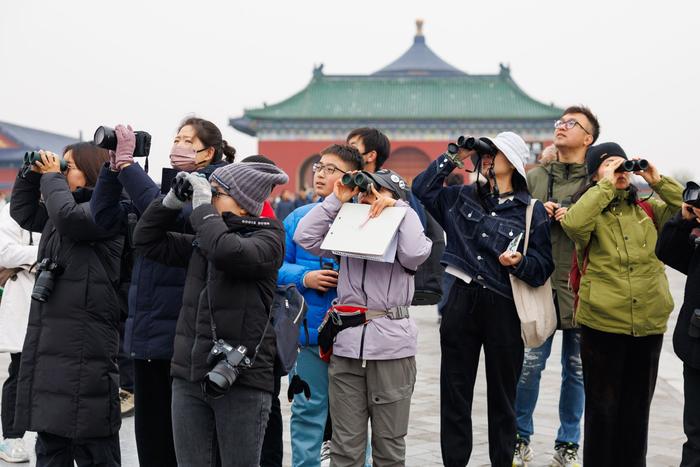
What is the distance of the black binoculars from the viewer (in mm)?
4094

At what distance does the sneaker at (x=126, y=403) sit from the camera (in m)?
6.13

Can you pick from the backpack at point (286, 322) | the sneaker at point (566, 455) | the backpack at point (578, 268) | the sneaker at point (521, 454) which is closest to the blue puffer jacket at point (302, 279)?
the backpack at point (286, 322)

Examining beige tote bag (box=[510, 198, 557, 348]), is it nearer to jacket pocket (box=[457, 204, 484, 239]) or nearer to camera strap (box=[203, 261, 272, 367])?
jacket pocket (box=[457, 204, 484, 239])

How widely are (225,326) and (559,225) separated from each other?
92.5 inches

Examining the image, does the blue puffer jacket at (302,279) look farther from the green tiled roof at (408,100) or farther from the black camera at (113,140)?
the green tiled roof at (408,100)

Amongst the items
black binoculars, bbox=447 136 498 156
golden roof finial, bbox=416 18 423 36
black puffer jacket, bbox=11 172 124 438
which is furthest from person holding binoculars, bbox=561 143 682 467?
golden roof finial, bbox=416 18 423 36

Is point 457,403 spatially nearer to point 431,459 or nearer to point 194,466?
point 431,459

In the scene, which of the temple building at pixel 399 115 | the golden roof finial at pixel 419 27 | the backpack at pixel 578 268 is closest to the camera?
the backpack at pixel 578 268

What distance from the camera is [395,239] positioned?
3.78m

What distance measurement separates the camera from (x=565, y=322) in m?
4.81

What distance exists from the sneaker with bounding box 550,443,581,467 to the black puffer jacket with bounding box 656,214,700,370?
4.05ft

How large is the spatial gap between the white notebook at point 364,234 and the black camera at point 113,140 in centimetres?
89

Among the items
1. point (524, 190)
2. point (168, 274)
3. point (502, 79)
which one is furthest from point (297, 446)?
point (502, 79)

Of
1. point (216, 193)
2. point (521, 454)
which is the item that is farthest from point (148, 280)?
point (521, 454)
